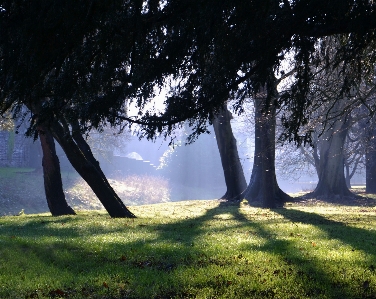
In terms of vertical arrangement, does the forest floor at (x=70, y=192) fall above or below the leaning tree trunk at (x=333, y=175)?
below

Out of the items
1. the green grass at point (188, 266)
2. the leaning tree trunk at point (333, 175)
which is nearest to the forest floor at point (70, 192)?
the leaning tree trunk at point (333, 175)

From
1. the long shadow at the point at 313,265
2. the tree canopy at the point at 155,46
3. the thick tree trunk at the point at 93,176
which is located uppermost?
the tree canopy at the point at 155,46

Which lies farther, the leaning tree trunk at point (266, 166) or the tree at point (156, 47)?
the leaning tree trunk at point (266, 166)

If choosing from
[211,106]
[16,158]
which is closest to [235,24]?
[211,106]

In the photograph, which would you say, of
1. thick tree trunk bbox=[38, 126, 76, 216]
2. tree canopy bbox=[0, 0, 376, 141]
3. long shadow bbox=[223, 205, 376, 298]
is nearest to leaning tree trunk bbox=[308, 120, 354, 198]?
thick tree trunk bbox=[38, 126, 76, 216]

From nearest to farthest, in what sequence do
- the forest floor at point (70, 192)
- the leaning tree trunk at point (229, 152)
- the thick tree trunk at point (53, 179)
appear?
the thick tree trunk at point (53, 179) → the leaning tree trunk at point (229, 152) → the forest floor at point (70, 192)

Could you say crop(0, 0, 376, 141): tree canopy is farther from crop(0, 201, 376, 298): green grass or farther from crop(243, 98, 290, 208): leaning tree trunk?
crop(243, 98, 290, 208): leaning tree trunk

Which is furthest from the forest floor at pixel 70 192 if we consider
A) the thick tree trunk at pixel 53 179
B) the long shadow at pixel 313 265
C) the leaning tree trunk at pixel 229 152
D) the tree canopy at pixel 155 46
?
the tree canopy at pixel 155 46

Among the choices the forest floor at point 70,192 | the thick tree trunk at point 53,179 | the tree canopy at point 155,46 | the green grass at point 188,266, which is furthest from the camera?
the forest floor at point 70,192

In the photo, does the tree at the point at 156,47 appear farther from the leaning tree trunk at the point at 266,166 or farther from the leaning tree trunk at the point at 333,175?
the leaning tree trunk at the point at 333,175

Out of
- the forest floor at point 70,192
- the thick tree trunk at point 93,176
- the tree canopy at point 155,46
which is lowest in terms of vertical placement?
the forest floor at point 70,192

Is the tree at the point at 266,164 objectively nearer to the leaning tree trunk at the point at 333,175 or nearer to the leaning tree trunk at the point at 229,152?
the leaning tree trunk at the point at 229,152

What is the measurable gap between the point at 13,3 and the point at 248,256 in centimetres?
500

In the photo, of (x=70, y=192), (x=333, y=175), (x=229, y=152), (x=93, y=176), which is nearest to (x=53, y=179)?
(x=93, y=176)
